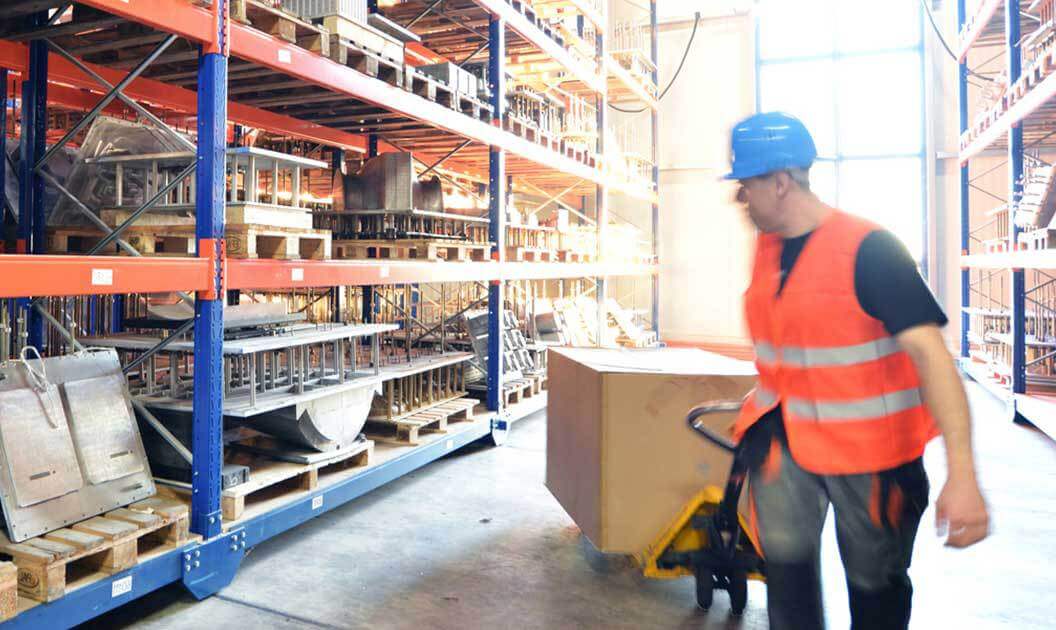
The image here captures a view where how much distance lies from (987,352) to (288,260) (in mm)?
12611

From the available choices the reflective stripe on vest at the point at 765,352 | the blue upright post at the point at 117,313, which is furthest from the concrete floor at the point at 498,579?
the blue upright post at the point at 117,313

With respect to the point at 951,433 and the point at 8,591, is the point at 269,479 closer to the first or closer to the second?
the point at 8,591

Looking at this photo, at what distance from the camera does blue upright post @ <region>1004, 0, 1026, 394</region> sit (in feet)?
30.8

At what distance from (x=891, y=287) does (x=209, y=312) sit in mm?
3506

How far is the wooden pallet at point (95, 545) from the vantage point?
329cm

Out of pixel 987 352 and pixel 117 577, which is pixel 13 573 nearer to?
pixel 117 577

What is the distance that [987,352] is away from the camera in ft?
42.1

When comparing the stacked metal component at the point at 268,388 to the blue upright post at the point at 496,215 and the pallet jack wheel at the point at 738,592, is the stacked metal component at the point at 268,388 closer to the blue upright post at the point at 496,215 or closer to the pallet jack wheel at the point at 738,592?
the blue upright post at the point at 496,215

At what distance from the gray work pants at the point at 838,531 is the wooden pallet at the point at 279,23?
3875mm

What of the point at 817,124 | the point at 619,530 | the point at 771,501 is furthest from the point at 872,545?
the point at 817,124

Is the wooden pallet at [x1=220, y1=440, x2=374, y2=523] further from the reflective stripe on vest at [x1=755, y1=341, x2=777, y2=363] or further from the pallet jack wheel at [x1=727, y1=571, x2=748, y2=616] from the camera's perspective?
the reflective stripe on vest at [x1=755, y1=341, x2=777, y2=363]

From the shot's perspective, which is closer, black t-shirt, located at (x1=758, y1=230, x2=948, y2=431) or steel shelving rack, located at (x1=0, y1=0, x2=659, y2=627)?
black t-shirt, located at (x1=758, y1=230, x2=948, y2=431)

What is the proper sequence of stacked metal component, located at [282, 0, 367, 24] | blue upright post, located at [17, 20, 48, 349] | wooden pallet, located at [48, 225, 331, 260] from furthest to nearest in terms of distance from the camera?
stacked metal component, located at [282, 0, 367, 24], blue upright post, located at [17, 20, 48, 349], wooden pallet, located at [48, 225, 331, 260]

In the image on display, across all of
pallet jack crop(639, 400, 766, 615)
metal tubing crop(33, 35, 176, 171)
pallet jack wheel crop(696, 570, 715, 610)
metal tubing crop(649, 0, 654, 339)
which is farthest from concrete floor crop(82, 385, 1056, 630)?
metal tubing crop(649, 0, 654, 339)
